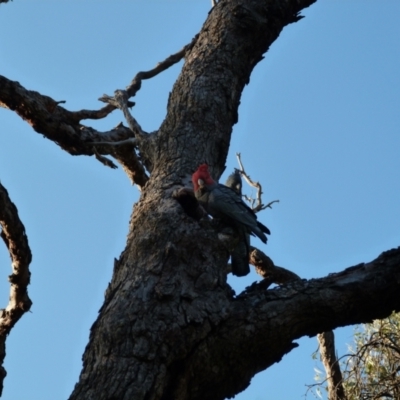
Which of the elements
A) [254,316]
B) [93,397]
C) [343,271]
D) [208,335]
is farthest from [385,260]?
[93,397]

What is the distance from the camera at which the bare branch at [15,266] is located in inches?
168

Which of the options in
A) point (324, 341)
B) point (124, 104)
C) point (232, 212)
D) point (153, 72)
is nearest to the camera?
point (232, 212)

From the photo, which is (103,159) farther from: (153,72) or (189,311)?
(189,311)

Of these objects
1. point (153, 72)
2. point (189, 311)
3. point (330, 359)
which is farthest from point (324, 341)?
point (153, 72)

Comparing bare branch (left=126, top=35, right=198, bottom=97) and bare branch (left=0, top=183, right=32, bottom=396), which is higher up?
bare branch (left=126, top=35, right=198, bottom=97)

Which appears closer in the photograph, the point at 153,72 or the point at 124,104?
the point at 124,104

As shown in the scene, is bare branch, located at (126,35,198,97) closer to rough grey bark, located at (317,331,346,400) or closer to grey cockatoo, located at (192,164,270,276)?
grey cockatoo, located at (192,164,270,276)

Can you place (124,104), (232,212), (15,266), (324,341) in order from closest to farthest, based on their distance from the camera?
(232,212), (15,266), (124,104), (324,341)

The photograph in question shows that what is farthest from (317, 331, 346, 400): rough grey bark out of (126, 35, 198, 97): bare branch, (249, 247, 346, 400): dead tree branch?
(126, 35, 198, 97): bare branch

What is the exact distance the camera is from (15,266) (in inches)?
173

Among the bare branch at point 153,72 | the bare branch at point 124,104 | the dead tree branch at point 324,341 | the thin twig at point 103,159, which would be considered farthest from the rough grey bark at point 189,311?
the bare branch at point 153,72

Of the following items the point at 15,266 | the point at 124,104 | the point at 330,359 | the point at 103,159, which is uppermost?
the point at 124,104

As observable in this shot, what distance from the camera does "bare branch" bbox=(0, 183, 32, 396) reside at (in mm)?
4277

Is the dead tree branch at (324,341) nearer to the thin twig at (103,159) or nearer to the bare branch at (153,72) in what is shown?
the thin twig at (103,159)
